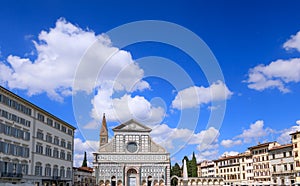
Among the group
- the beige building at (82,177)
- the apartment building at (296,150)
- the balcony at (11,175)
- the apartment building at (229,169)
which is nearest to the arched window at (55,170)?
the balcony at (11,175)

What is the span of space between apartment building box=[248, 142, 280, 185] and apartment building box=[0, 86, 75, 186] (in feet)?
127

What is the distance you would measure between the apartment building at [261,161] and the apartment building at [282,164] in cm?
199

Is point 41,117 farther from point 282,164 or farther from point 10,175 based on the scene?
point 282,164

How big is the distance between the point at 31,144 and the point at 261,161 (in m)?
48.7

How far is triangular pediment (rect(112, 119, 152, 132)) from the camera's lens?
69.5 meters

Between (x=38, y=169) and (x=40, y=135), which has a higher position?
(x=40, y=135)

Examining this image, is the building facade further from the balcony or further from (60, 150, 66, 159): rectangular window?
the balcony

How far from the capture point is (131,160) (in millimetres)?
68062

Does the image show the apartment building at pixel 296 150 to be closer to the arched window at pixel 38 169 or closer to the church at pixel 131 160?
the church at pixel 131 160

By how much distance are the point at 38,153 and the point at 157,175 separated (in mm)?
29448

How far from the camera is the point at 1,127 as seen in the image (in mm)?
35281

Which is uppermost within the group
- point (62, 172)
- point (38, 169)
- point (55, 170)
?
point (38, 169)

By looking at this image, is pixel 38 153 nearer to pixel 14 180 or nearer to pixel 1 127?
pixel 14 180

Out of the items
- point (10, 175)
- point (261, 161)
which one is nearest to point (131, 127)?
point (261, 161)
